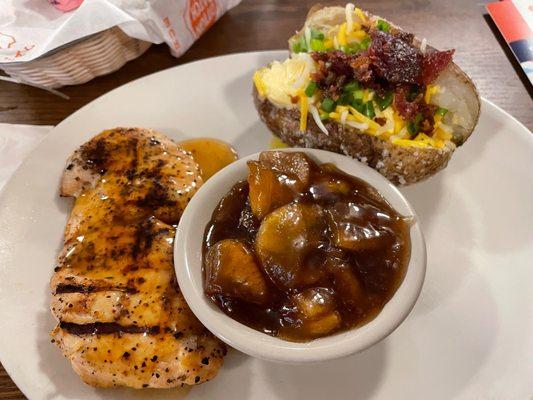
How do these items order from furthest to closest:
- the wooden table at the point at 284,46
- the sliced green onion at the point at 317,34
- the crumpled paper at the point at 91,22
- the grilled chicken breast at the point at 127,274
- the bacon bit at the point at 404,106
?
1. the wooden table at the point at 284,46
2. the crumpled paper at the point at 91,22
3. the sliced green onion at the point at 317,34
4. the bacon bit at the point at 404,106
5. the grilled chicken breast at the point at 127,274

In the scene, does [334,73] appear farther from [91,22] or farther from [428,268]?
[91,22]

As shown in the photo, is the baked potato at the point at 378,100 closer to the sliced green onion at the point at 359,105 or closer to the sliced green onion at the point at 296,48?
the sliced green onion at the point at 359,105

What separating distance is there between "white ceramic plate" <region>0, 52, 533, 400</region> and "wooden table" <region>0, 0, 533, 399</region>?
0.30 m

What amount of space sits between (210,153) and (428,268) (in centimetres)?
115

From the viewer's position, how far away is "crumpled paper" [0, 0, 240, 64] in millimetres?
2289

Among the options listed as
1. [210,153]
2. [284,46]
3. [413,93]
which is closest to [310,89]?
[413,93]

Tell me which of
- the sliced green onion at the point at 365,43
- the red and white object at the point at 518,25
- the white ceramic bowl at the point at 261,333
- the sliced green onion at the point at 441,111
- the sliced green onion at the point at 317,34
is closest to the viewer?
the white ceramic bowl at the point at 261,333

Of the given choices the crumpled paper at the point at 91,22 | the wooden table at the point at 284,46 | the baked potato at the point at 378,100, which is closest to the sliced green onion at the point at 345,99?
the baked potato at the point at 378,100

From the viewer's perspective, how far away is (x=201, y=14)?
276 centimetres

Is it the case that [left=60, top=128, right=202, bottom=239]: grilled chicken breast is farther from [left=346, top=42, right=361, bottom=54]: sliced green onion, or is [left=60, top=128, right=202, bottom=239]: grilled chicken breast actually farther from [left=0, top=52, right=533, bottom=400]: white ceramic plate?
[left=346, top=42, right=361, bottom=54]: sliced green onion

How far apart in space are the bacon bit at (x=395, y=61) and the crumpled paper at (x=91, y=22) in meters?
1.18

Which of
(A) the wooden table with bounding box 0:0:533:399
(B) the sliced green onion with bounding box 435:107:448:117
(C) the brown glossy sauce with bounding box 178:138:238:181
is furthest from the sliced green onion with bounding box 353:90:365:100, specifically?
(A) the wooden table with bounding box 0:0:533:399

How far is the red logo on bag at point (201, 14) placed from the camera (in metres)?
2.68

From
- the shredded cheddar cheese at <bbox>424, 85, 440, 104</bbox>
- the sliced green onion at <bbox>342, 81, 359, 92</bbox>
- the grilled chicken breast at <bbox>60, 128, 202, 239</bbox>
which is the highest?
the sliced green onion at <bbox>342, 81, 359, 92</bbox>
